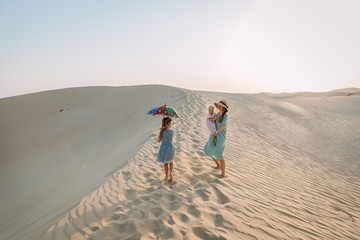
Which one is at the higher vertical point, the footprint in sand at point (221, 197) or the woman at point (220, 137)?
the woman at point (220, 137)

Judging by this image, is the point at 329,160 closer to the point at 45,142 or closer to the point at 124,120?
the point at 124,120

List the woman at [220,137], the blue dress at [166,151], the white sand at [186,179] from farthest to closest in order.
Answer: the woman at [220,137] < the blue dress at [166,151] < the white sand at [186,179]

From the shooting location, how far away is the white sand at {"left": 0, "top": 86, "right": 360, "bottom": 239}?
3.12 metres

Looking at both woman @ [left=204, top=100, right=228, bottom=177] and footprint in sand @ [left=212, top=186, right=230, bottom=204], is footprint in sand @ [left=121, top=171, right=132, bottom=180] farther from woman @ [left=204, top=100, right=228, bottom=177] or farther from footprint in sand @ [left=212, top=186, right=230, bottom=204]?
footprint in sand @ [left=212, top=186, right=230, bottom=204]

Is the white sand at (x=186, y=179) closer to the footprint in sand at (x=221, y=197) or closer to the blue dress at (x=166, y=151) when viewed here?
the footprint in sand at (x=221, y=197)

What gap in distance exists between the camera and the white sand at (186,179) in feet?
10.2

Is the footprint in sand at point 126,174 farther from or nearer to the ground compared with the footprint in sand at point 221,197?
nearer to the ground

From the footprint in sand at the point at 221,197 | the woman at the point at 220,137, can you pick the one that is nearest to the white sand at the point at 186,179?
the footprint in sand at the point at 221,197

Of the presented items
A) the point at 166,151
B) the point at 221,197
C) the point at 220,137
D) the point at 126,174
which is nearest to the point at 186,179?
the point at 166,151

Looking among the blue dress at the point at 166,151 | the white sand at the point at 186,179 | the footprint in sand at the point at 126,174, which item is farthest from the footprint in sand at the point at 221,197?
the footprint in sand at the point at 126,174

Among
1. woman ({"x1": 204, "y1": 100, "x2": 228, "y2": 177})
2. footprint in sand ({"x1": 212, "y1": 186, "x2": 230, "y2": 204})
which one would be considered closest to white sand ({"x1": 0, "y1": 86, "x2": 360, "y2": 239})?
footprint in sand ({"x1": 212, "y1": 186, "x2": 230, "y2": 204})

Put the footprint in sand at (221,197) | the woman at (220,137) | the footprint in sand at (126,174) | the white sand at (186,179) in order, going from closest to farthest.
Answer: the white sand at (186,179), the footprint in sand at (221,197), the woman at (220,137), the footprint in sand at (126,174)

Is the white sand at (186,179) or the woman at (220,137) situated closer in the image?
the white sand at (186,179)

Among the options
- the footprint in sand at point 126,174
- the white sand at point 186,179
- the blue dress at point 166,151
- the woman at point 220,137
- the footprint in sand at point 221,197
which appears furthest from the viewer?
the footprint in sand at point 126,174
